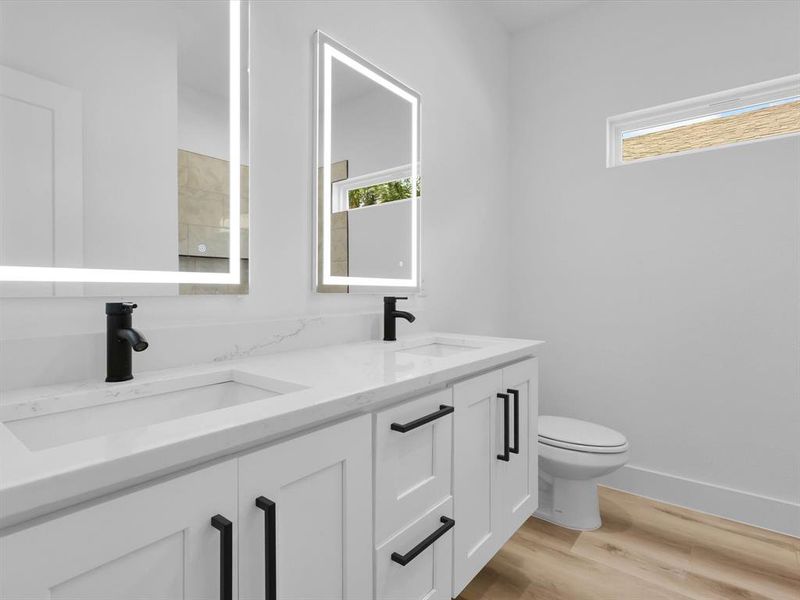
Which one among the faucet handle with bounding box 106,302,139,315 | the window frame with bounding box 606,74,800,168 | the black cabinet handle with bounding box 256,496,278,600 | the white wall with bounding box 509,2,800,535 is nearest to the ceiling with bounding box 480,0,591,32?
the white wall with bounding box 509,2,800,535

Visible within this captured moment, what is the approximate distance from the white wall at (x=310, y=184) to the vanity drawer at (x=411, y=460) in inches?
21.4

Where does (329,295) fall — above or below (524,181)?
below

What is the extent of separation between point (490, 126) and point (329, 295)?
1586mm

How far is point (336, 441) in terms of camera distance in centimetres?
80

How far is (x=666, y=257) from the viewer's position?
222cm

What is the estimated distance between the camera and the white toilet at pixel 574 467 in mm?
1865

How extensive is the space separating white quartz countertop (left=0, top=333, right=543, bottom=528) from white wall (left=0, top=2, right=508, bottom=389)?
132 millimetres

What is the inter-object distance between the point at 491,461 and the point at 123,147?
132 cm

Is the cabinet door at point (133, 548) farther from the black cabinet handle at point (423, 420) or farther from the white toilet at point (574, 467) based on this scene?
the white toilet at point (574, 467)

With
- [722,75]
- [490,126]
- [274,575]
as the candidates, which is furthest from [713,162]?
[274,575]

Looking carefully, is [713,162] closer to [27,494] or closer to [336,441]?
[336,441]

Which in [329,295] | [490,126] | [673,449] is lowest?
[673,449]

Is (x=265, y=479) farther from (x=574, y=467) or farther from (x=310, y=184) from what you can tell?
(x=574, y=467)

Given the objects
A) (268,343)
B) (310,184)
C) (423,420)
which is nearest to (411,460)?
(423,420)
